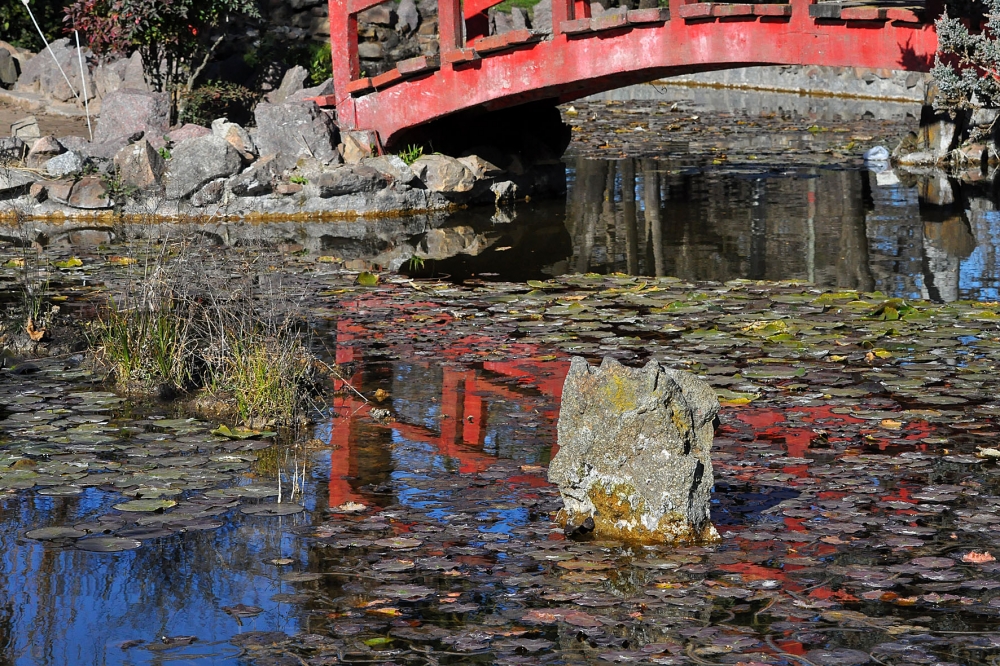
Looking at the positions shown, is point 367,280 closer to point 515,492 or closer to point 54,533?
point 515,492

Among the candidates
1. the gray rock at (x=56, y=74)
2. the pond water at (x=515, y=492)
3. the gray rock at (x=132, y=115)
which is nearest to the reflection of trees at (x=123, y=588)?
the pond water at (x=515, y=492)

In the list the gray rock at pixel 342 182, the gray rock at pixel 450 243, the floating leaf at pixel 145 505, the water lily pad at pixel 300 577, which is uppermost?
the gray rock at pixel 342 182

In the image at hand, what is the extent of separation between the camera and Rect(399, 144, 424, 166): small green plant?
1580 centimetres

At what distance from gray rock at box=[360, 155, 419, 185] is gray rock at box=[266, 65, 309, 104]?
3222mm

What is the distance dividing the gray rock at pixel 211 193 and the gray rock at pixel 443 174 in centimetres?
215

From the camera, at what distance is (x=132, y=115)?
15.9m

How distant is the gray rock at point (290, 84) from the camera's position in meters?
18.2

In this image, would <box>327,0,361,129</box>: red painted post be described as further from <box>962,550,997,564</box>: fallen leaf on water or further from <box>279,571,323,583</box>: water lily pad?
<box>962,550,997,564</box>: fallen leaf on water

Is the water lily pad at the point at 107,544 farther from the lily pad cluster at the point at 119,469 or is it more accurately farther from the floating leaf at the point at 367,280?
the floating leaf at the point at 367,280

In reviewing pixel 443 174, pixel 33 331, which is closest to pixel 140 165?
pixel 443 174

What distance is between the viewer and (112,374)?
307 inches

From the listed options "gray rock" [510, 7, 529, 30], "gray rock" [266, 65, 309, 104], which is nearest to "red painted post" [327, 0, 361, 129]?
"gray rock" [266, 65, 309, 104]

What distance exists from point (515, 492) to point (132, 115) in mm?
11367

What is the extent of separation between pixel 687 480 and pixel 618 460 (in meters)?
0.29
